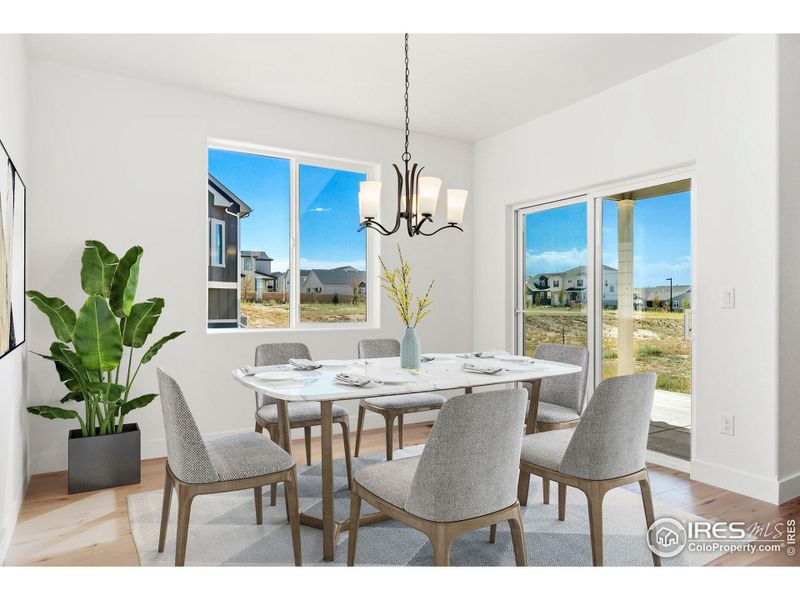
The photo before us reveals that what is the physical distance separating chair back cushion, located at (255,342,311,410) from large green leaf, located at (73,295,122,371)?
0.76m

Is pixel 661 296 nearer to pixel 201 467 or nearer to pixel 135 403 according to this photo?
pixel 201 467

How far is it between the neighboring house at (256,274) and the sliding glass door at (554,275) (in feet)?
7.14

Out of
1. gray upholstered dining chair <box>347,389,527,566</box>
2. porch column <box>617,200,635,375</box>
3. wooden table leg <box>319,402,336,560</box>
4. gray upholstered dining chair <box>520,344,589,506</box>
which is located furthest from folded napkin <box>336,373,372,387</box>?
porch column <box>617,200,635,375</box>

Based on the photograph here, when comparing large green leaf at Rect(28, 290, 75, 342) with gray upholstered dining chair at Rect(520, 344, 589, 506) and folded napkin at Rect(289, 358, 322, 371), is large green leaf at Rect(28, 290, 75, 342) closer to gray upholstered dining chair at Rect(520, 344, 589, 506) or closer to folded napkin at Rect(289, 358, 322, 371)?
folded napkin at Rect(289, 358, 322, 371)

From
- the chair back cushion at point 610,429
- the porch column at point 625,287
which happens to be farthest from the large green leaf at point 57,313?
the porch column at point 625,287

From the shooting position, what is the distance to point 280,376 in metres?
2.34

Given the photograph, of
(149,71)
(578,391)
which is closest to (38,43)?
(149,71)

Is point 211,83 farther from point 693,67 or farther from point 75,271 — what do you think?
point 693,67

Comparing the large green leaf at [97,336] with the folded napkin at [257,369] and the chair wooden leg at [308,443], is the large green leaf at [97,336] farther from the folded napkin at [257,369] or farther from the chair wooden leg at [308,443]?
the chair wooden leg at [308,443]

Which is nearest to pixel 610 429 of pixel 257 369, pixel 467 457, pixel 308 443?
pixel 467 457

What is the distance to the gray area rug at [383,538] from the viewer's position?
87.4 inches

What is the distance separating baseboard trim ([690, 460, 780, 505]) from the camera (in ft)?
9.34

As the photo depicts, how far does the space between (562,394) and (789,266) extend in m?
1.39

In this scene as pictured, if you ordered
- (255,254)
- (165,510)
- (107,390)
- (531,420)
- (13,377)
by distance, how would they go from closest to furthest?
(165,510), (13,377), (531,420), (107,390), (255,254)
